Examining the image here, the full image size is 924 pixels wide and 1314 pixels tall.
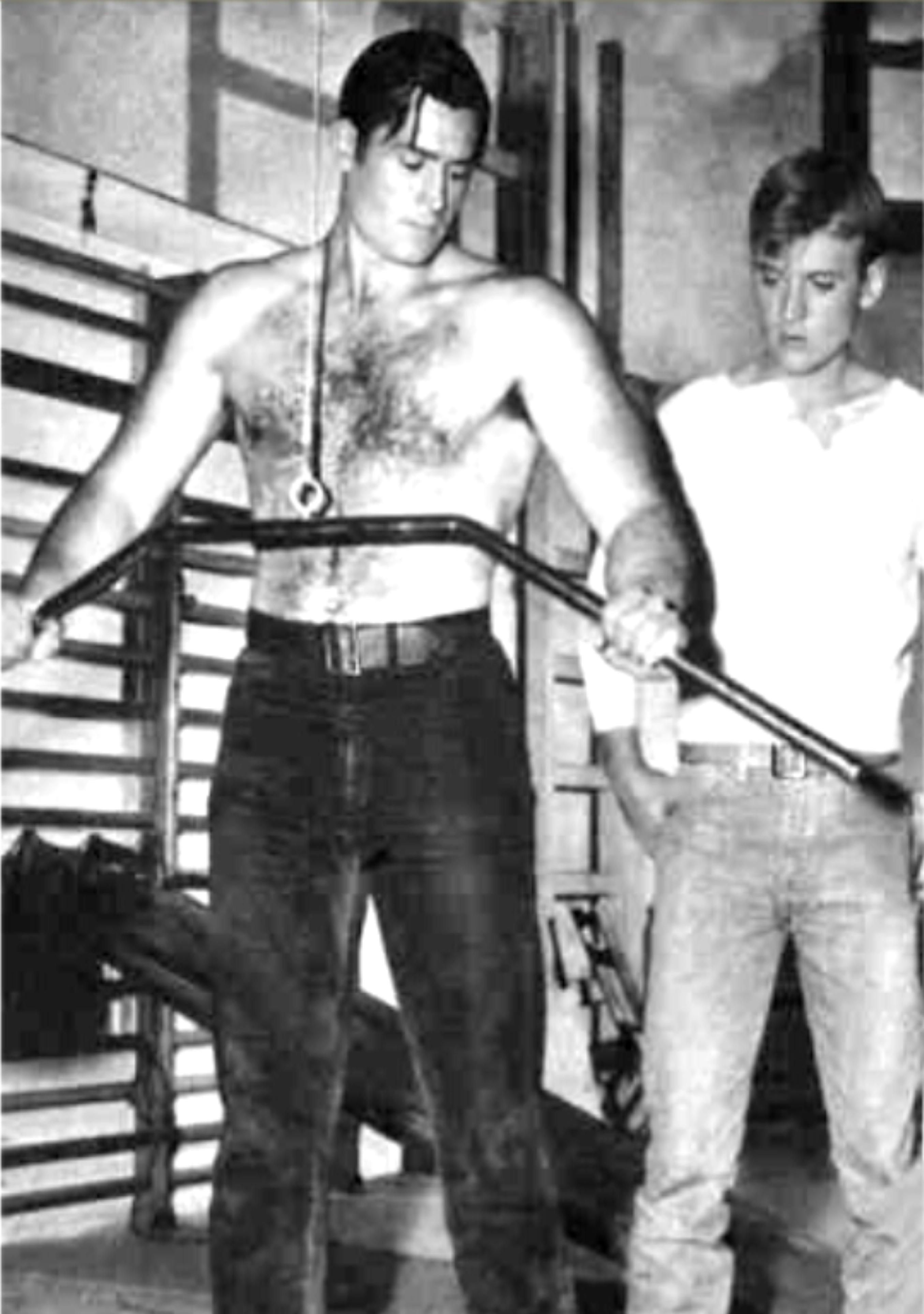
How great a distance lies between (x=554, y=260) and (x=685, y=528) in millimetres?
3696

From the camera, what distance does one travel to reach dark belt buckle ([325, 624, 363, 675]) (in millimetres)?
2383

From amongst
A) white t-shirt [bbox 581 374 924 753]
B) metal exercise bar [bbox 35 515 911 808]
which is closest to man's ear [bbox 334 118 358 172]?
metal exercise bar [bbox 35 515 911 808]

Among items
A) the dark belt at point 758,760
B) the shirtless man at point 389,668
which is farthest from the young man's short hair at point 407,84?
the dark belt at point 758,760

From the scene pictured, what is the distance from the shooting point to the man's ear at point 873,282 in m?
2.77

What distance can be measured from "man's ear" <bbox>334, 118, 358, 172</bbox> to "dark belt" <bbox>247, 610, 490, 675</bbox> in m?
0.58

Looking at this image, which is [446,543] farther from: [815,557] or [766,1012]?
[766,1012]

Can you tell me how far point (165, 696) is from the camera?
451 centimetres

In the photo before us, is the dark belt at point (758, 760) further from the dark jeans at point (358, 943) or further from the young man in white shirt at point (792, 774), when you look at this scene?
the dark jeans at point (358, 943)

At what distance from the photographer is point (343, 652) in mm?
2389

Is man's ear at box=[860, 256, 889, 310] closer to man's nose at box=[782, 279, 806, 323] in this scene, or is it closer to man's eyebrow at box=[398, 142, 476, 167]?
man's nose at box=[782, 279, 806, 323]

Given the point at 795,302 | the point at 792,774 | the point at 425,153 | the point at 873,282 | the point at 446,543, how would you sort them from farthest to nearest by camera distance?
the point at 873,282 < the point at 795,302 < the point at 792,774 < the point at 425,153 < the point at 446,543

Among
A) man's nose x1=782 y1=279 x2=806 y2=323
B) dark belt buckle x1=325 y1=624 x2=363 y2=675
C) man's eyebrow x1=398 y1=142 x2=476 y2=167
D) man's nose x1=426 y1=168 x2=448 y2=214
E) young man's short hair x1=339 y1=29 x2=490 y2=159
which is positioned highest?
young man's short hair x1=339 y1=29 x2=490 y2=159

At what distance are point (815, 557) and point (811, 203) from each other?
483mm

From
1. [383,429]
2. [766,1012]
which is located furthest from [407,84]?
[766,1012]
